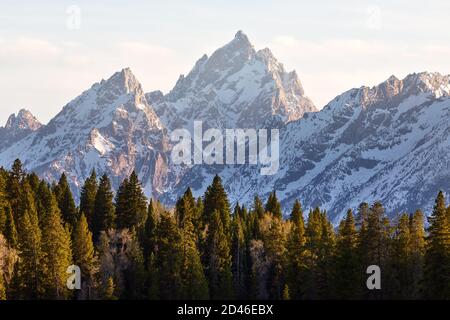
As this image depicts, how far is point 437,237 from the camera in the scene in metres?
116

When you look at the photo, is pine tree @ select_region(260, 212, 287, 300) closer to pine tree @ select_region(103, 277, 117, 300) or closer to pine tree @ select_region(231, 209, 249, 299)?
pine tree @ select_region(231, 209, 249, 299)

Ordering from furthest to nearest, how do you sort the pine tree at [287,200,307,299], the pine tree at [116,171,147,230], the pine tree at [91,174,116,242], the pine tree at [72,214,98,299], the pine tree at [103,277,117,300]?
the pine tree at [116,171,147,230]
the pine tree at [91,174,116,242]
the pine tree at [287,200,307,299]
the pine tree at [72,214,98,299]
the pine tree at [103,277,117,300]

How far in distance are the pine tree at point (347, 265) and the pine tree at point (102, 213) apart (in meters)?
35.7

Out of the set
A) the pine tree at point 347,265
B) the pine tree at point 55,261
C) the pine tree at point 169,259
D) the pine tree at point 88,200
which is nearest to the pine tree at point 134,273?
the pine tree at point 169,259

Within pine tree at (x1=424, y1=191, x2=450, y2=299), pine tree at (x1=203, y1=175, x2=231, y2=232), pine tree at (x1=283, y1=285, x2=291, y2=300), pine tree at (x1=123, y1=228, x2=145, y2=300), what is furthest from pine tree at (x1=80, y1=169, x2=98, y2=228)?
pine tree at (x1=424, y1=191, x2=450, y2=299)

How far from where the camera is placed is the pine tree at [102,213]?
486 ft

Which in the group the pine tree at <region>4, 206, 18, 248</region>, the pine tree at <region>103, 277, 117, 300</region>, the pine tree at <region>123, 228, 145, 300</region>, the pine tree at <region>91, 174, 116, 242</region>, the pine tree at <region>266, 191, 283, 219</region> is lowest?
the pine tree at <region>103, 277, 117, 300</region>

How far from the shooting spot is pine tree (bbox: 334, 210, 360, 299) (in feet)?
412

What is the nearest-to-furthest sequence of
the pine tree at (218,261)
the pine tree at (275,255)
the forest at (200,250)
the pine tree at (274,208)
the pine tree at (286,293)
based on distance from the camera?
the forest at (200,250)
the pine tree at (286,293)
the pine tree at (218,261)
the pine tree at (275,255)
the pine tree at (274,208)

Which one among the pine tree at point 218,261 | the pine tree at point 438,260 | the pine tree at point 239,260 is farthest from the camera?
the pine tree at point 239,260

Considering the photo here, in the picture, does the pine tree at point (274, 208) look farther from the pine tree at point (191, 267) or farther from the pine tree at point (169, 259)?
the pine tree at point (169, 259)

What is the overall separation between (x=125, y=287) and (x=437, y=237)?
142ft

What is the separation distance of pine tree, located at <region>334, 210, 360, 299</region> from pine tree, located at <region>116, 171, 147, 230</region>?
33.2 m

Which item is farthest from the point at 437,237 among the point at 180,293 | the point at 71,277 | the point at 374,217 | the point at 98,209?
the point at 98,209
